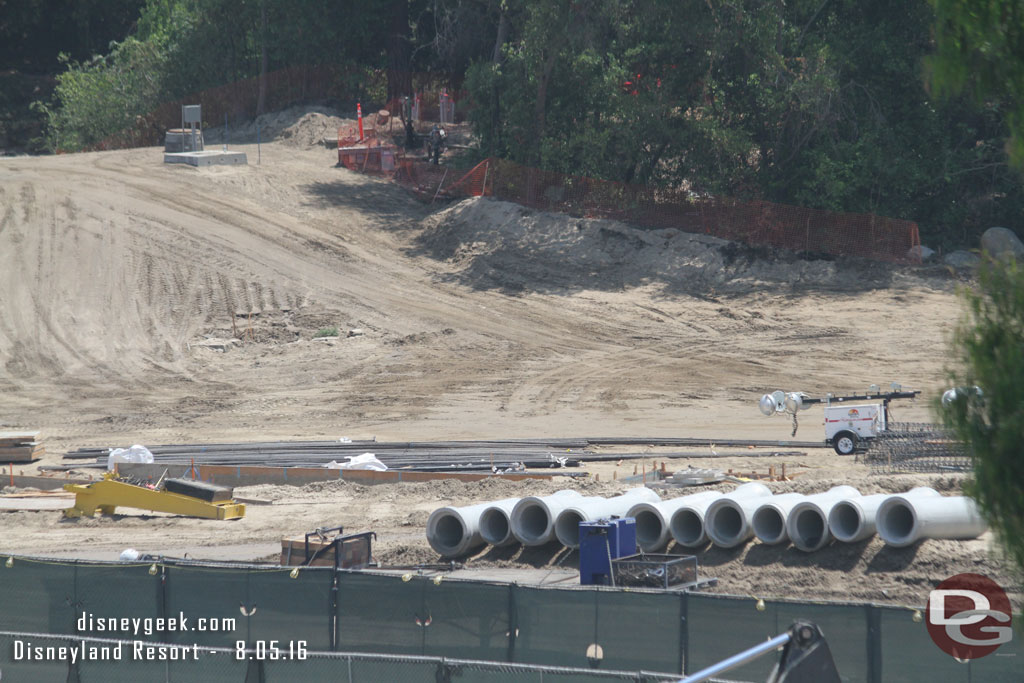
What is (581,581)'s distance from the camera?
1448cm

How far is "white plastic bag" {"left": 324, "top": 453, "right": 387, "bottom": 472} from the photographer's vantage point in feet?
73.2

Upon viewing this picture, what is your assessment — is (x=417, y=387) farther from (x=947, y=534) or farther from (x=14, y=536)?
(x=947, y=534)

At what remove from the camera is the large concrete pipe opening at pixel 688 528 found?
15.8 meters

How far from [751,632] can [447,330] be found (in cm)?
2213

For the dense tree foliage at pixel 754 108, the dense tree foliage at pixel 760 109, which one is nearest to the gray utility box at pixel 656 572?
the dense tree foliage at pixel 754 108

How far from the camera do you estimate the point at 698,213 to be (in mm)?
37219

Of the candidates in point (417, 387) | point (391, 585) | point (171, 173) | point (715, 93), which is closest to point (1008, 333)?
point (391, 585)

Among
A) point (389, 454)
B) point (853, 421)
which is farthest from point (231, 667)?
point (853, 421)

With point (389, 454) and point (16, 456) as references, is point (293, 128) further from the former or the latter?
point (389, 454)

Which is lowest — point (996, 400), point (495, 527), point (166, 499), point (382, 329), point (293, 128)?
Result: point (495, 527)

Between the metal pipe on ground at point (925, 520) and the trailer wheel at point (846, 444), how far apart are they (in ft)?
24.5

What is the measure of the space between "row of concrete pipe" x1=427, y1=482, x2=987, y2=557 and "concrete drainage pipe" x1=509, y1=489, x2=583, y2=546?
15 mm

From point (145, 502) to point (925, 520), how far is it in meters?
12.9

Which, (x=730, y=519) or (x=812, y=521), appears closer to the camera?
(x=812, y=521)
